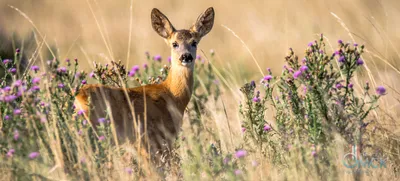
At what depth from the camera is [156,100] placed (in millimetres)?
6539

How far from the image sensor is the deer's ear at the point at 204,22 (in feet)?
25.3

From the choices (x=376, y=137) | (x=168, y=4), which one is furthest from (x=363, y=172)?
(x=168, y=4)

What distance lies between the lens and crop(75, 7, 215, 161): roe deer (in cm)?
584

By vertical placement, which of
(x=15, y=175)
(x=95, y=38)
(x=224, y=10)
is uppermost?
(x=224, y=10)

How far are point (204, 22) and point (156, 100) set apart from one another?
1630mm

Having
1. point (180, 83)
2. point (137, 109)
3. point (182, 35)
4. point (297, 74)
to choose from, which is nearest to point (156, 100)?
point (137, 109)

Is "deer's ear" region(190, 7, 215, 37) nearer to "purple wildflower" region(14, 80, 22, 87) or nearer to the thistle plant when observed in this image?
the thistle plant

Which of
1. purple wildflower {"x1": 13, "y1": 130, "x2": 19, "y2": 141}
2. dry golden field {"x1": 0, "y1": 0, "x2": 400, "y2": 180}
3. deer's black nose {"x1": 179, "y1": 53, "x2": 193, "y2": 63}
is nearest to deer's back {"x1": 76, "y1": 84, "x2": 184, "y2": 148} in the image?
deer's black nose {"x1": 179, "y1": 53, "x2": 193, "y2": 63}

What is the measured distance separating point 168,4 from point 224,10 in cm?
240

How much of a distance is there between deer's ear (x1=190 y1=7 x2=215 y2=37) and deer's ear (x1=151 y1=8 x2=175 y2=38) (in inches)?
11.3

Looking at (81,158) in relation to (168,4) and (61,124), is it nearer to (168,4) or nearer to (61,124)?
Result: (61,124)

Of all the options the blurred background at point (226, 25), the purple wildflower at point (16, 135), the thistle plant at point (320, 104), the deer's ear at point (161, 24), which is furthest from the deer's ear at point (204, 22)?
the blurred background at point (226, 25)

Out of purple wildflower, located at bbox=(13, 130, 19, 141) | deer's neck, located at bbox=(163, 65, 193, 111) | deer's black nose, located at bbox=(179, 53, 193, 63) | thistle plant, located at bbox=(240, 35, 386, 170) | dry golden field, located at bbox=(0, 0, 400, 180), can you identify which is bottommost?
purple wildflower, located at bbox=(13, 130, 19, 141)

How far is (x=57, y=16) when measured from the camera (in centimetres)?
1980
